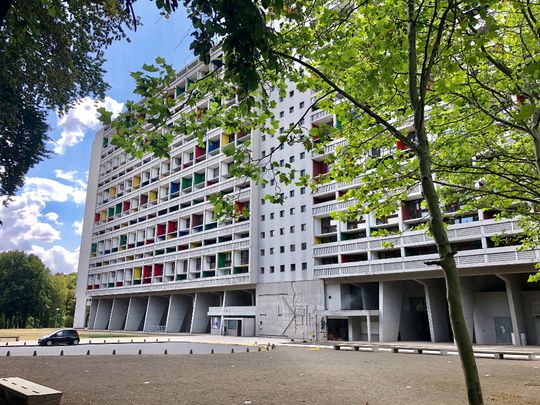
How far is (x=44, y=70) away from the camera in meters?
13.7

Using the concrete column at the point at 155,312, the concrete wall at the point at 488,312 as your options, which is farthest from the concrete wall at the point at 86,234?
the concrete wall at the point at 488,312

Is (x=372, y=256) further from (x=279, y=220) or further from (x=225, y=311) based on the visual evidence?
(x=225, y=311)

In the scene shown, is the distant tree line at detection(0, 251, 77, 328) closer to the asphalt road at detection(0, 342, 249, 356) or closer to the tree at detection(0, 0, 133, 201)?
the asphalt road at detection(0, 342, 249, 356)

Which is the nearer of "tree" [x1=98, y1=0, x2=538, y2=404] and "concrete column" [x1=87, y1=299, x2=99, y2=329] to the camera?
"tree" [x1=98, y1=0, x2=538, y2=404]

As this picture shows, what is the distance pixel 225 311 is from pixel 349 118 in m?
42.2

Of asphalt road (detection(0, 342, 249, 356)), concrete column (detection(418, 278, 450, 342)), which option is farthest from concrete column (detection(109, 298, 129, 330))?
concrete column (detection(418, 278, 450, 342))

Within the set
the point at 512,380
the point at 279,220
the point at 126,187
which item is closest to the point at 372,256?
the point at 279,220

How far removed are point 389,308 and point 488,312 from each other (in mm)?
7309

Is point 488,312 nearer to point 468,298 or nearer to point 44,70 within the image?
point 468,298

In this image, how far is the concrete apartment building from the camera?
104 feet

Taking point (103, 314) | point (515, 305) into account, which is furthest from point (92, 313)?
point (515, 305)

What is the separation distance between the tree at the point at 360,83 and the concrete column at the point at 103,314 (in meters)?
69.1

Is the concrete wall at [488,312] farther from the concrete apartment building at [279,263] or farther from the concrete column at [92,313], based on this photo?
the concrete column at [92,313]

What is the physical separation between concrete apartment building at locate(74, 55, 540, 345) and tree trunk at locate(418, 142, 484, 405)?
1123 centimetres
